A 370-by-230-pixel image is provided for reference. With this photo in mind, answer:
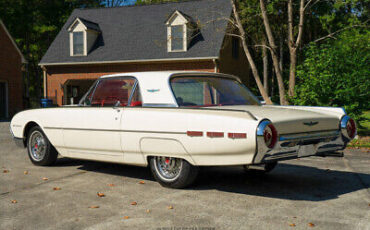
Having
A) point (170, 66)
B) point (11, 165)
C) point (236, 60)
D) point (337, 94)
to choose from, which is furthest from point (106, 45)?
point (11, 165)

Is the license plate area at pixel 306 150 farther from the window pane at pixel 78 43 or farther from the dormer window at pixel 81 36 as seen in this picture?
the window pane at pixel 78 43

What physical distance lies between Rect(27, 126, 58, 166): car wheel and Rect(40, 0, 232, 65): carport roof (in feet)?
47.8

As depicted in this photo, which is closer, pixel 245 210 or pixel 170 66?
pixel 245 210

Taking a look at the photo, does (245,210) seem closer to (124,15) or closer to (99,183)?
(99,183)

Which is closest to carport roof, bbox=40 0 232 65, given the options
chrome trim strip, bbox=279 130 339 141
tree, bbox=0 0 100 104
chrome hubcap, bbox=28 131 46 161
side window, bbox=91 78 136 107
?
tree, bbox=0 0 100 104

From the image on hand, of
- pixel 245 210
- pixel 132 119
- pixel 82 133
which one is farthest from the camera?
pixel 82 133

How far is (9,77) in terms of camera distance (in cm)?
2467

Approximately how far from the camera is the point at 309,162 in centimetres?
812

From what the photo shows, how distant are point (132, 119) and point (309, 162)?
3998 mm

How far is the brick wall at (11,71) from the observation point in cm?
2434

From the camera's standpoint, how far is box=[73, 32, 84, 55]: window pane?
82.7 feet

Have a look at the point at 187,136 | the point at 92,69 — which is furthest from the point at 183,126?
the point at 92,69

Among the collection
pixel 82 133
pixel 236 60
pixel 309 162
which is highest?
pixel 236 60

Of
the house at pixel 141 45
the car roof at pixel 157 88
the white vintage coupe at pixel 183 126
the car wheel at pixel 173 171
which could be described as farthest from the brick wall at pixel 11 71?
the car wheel at pixel 173 171
